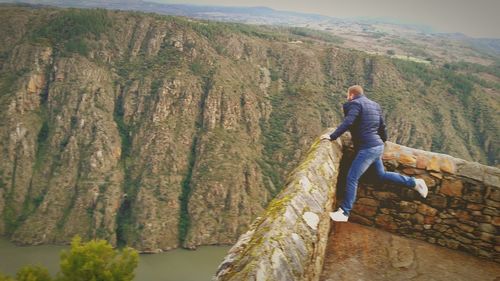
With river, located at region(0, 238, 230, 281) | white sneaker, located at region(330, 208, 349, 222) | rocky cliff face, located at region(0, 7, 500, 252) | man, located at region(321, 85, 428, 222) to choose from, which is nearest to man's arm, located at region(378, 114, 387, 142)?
man, located at region(321, 85, 428, 222)

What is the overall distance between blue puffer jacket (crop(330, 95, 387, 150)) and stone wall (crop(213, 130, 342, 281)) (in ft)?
2.48

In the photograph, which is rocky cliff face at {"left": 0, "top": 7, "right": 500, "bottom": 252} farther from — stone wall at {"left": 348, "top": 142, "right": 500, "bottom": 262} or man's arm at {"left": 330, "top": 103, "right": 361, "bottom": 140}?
man's arm at {"left": 330, "top": 103, "right": 361, "bottom": 140}

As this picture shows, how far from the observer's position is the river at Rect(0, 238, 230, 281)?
65.0m

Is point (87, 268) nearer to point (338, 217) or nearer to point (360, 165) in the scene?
point (338, 217)

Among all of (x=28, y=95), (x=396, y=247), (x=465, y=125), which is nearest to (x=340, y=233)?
(x=396, y=247)

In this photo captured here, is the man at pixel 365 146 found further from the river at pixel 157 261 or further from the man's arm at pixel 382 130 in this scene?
the river at pixel 157 261

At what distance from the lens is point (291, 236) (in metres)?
4.17

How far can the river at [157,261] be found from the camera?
65.0 meters

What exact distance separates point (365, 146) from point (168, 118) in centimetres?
9606

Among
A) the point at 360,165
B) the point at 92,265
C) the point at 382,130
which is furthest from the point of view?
the point at 92,265

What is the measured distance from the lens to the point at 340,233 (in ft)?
21.7

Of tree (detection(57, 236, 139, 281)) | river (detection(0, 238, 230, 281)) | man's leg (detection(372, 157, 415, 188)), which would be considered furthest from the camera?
river (detection(0, 238, 230, 281))

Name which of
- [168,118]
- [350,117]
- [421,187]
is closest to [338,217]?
[421,187]

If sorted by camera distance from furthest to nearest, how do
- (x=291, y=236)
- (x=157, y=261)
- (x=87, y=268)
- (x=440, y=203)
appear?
(x=157, y=261), (x=87, y=268), (x=440, y=203), (x=291, y=236)
